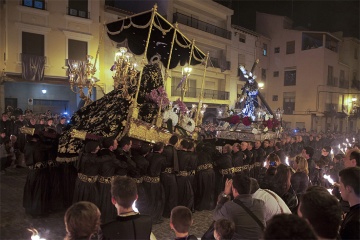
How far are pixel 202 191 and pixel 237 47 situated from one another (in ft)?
93.1

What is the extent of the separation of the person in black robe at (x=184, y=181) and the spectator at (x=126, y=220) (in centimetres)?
402

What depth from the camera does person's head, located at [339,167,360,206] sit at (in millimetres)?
3375

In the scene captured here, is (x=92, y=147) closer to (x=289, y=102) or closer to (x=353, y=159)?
(x=353, y=159)

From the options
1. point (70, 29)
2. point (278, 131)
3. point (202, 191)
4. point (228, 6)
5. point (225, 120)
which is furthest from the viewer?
point (228, 6)

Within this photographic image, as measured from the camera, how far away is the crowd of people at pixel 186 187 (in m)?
2.90

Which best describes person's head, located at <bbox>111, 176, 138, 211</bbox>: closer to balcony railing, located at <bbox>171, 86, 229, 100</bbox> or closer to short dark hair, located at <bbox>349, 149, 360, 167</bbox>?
short dark hair, located at <bbox>349, 149, 360, 167</bbox>

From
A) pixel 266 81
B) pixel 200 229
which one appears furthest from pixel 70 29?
pixel 266 81

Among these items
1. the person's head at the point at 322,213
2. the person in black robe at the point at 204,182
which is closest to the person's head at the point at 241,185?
the person's head at the point at 322,213

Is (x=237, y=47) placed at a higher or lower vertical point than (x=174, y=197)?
higher

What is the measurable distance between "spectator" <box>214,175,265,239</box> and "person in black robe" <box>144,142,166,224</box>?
3052mm

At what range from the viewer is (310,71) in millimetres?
36094

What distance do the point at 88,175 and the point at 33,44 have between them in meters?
16.6

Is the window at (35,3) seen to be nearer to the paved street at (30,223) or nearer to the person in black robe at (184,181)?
the paved street at (30,223)

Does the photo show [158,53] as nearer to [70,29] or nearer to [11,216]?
[11,216]
